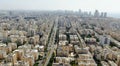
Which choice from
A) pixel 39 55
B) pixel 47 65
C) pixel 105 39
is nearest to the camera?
pixel 47 65

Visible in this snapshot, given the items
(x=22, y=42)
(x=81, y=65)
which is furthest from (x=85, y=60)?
(x=22, y=42)

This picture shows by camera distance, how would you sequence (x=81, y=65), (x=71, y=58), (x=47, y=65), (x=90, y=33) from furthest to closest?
(x=90, y=33)
(x=71, y=58)
(x=47, y=65)
(x=81, y=65)

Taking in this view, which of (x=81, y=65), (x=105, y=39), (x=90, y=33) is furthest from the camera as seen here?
(x=90, y=33)

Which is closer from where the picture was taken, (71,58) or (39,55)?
(71,58)

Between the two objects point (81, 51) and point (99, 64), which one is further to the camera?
point (81, 51)

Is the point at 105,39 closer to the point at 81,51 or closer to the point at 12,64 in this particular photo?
the point at 81,51

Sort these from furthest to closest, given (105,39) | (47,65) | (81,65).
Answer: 1. (105,39)
2. (47,65)
3. (81,65)

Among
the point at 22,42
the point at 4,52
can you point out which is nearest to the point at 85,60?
the point at 4,52

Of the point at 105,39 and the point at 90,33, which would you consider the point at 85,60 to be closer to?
the point at 105,39
